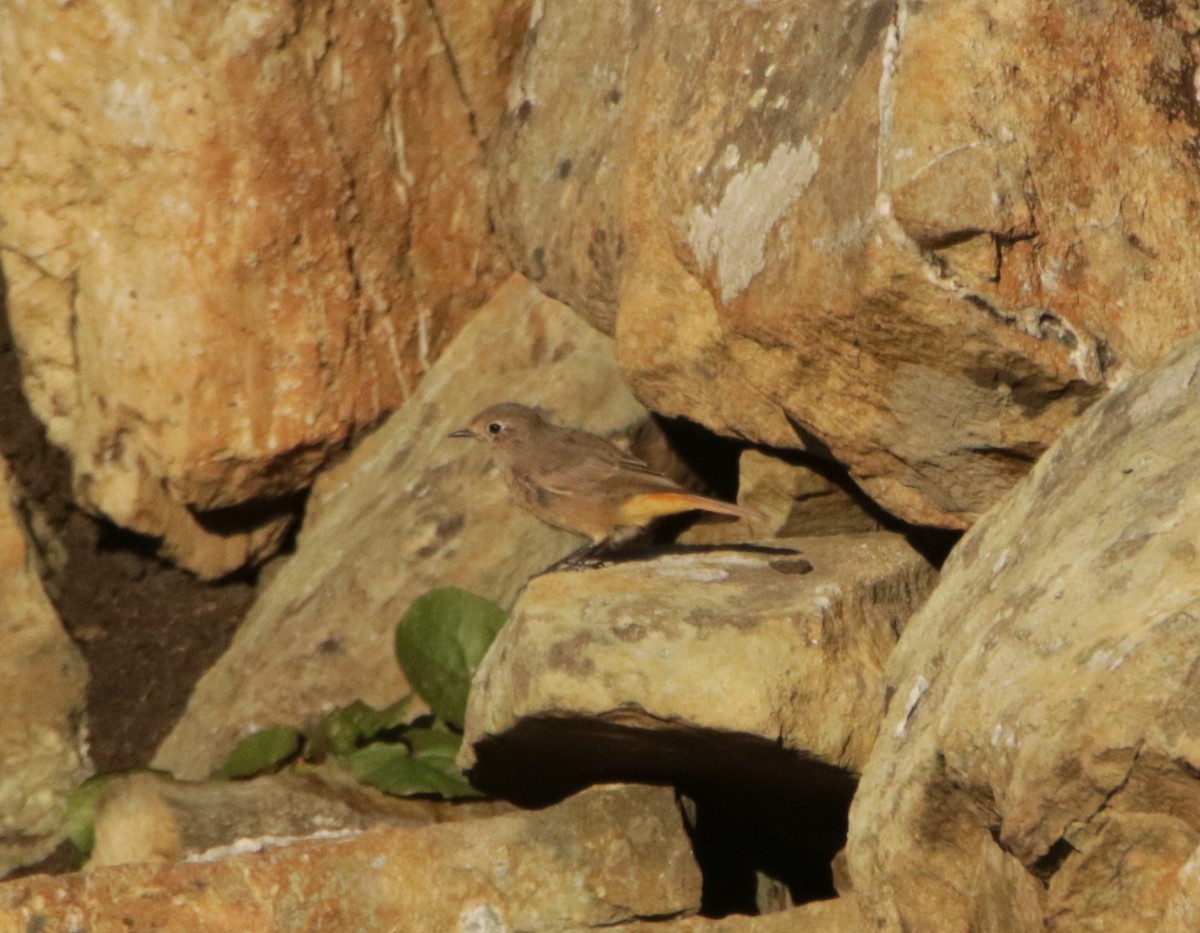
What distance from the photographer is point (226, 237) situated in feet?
26.1

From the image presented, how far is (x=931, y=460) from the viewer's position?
575 centimetres

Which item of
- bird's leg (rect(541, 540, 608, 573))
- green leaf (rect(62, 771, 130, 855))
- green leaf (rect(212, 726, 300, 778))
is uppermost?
bird's leg (rect(541, 540, 608, 573))

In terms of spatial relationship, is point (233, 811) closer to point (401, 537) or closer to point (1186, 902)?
point (401, 537)

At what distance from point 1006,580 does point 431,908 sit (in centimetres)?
224

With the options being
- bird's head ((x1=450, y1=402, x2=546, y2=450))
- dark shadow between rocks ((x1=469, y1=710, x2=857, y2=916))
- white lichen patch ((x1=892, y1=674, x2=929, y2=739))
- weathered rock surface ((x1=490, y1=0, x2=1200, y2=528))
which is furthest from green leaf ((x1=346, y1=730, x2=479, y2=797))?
white lichen patch ((x1=892, y1=674, x2=929, y2=739))

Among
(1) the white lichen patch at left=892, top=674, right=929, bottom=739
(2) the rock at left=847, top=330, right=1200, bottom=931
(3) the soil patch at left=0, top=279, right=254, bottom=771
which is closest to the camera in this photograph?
(2) the rock at left=847, top=330, right=1200, bottom=931

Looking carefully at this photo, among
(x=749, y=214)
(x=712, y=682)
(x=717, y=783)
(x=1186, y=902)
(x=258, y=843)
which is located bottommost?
(x=258, y=843)

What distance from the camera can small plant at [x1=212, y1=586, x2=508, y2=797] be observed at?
7016mm

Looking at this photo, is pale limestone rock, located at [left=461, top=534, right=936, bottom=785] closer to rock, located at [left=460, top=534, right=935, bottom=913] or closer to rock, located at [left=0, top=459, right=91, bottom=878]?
rock, located at [left=460, top=534, right=935, bottom=913]

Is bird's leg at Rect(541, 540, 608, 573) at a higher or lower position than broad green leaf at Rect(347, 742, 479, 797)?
higher

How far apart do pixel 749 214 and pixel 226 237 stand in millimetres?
2816

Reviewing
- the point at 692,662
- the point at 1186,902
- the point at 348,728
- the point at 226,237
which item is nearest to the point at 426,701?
the point at 348,728

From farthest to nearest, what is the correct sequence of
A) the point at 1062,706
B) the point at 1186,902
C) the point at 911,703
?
1. the point at 911,703
2. the point at 1062,706
3. the point at 1186,902

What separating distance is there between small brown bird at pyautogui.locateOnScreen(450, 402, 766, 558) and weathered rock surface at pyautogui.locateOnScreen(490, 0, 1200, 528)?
773mm
